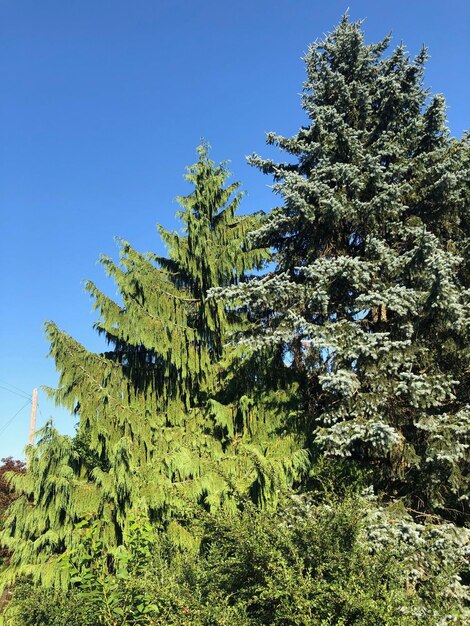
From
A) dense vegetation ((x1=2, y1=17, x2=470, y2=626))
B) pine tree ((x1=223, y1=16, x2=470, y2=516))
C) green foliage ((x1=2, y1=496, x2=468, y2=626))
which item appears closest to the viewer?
green foliage ((x1=2, y1=496, x2=468, y2=626))

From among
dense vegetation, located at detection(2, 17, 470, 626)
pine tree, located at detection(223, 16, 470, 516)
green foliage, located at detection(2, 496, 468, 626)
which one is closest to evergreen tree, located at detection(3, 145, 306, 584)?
dense vegetation, located at detection(2, 17, 470, 626)

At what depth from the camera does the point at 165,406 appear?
8922 millimetres

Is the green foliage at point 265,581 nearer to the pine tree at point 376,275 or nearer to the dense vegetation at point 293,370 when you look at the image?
the dense vegetation at point 293,370

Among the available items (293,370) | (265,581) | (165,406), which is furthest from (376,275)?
(265,581)

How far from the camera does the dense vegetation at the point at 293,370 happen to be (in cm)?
628

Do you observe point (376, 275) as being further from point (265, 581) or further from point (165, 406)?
point (265, 581)

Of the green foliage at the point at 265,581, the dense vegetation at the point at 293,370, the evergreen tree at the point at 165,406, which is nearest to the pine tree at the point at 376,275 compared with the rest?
the dense vegetation at the point at 293,370

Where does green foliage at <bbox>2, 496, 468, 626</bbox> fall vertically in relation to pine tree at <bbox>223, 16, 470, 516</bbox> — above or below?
below

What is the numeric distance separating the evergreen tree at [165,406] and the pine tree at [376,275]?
844 mm

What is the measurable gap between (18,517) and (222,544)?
486cm

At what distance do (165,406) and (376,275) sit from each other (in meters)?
4.73

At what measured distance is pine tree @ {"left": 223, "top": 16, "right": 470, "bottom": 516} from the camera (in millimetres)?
6711

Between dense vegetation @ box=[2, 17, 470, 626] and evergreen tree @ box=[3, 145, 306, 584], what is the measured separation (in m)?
0.04

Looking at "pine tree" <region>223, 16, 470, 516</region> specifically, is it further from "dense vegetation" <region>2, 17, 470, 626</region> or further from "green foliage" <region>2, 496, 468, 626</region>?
"green foliage" <region>2, 496, 468, 626</region>
